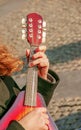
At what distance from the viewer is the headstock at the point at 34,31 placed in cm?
266

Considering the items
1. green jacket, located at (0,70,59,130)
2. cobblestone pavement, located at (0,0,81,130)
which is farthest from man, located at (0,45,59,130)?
cobblestone pavement, located at (0,0,81,130)

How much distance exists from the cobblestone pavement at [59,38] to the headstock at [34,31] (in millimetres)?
2378

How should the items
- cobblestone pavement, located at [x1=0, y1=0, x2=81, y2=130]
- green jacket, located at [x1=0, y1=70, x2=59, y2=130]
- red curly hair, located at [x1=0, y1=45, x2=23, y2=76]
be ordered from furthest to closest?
cobblestone pavement, located at [x1=0, y1=0, x2=81, y2=130]
red curly hair, located at [x1=0, y1=45, x2=23, y2=76]
green jacket, located at [x1=0, y1=70, x2=59, y2=130]

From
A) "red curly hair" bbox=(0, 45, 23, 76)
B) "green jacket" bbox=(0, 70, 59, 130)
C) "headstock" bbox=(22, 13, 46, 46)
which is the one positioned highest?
"headstock" bbox=(22, 13, 46, 46)

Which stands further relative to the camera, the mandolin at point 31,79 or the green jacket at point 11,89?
the green jacket at point 11,89

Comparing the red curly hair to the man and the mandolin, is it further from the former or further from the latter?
the mandolin

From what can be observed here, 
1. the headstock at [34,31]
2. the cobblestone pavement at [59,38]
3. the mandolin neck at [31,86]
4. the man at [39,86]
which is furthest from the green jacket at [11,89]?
the cobblestone pavement at [59,38]

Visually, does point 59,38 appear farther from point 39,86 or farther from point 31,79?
point 31,79

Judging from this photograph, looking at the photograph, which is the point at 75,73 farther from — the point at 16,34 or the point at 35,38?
the point at 35,38

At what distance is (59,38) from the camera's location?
26.7 feet

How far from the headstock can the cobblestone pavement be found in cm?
238

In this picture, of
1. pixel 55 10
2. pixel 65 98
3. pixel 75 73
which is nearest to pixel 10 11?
pixel 55 10

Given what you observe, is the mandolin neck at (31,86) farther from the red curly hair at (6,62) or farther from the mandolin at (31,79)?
the red curly hair at (6,62)

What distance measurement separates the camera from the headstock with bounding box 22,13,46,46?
266cm
